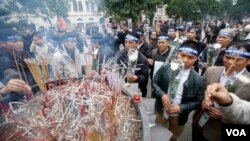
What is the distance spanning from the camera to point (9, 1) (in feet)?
14.3

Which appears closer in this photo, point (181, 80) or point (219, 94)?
point (219, 94)

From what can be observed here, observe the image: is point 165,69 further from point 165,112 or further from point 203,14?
point 203,14

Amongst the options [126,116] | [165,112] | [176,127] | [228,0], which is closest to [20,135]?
[126,116]

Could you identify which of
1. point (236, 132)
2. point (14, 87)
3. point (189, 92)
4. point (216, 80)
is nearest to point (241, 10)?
point (216, 80)

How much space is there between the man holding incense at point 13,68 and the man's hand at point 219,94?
139 centimetres

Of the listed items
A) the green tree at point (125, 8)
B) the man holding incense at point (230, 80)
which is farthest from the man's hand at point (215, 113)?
the green tree at point (125, 8)

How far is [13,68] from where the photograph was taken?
2609mm

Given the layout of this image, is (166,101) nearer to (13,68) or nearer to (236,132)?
(236,132)

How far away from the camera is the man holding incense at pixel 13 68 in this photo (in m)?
1.89

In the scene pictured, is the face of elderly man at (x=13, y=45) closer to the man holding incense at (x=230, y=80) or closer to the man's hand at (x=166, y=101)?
the man's hand at (x=166, y=101)

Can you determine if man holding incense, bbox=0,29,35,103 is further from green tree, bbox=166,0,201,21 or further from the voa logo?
green tree, bbox=166,0,201,21

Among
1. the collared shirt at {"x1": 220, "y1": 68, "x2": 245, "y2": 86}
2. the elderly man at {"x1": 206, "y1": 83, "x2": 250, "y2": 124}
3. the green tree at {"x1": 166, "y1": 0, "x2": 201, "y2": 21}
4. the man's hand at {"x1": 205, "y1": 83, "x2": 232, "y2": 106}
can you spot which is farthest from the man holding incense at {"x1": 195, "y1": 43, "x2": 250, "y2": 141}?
the green tree at {"x1": 166, "y1": 0, "x2": 201, "y2": 21}

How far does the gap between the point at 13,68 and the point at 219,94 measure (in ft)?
7.60

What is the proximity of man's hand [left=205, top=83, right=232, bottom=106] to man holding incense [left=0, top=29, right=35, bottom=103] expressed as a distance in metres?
1.39
